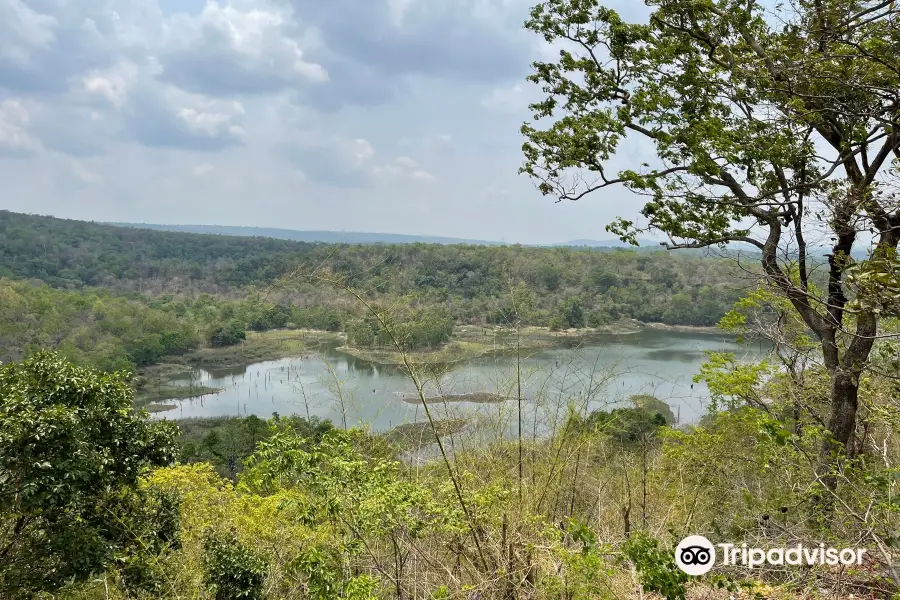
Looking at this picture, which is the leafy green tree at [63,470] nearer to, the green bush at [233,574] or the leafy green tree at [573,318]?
the green bush at [233,574]

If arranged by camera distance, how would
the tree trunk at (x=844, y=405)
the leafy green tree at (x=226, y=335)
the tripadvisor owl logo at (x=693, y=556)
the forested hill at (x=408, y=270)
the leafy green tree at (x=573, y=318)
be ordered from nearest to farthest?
the tripadvisor owl logo at (x=693, y=556) → the tree trunk at (x=844, y=405) → the forested hill at (x=408, y=270) → the leafy green tree at (x=573, y=318) → the leafy green tree at (x=226, y=335)

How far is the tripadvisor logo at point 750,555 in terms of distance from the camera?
8.21 feet

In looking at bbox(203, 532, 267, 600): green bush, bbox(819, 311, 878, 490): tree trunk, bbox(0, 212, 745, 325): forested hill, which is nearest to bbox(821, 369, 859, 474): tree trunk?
bbox(819, 311, 878, 490): tree trunk

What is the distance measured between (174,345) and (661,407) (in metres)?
34.3

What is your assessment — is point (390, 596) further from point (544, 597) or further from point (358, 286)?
point (358, 286)

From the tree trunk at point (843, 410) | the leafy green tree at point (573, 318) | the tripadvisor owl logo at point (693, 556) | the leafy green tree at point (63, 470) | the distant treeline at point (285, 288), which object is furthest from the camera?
the leafy green tree at point (573, 318)

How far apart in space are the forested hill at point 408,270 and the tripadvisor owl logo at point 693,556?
1647 millimetres

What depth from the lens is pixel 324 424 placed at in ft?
24.3

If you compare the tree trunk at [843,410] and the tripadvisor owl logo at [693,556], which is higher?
the tree trunk at [843,410]

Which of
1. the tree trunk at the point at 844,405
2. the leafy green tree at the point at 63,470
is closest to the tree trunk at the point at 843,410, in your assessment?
the tree trunk at the point at 844,405

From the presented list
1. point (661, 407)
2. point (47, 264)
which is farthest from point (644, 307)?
point (47, 264)

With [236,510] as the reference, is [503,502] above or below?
above

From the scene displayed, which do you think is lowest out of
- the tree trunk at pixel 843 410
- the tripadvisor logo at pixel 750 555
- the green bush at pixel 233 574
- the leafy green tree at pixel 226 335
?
the leafy green tree at pixel 226 335

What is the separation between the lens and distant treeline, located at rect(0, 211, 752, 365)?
3643mm
